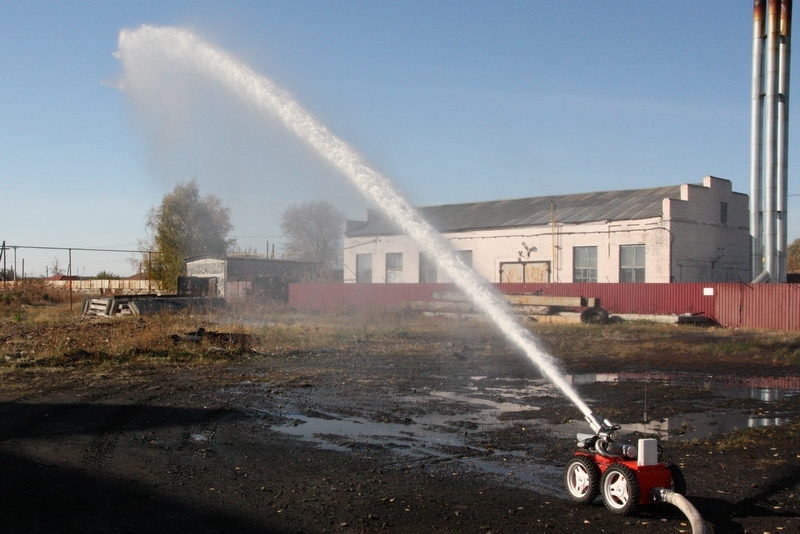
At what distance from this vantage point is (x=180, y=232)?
228 feet

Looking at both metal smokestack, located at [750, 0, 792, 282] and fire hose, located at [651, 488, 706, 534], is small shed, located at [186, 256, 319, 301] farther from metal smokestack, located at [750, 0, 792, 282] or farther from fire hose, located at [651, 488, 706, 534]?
fire hose, located at [651, 488, 706, 534]

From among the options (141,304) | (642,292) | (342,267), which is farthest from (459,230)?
(141,304)

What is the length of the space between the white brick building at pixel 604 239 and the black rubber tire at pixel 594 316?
24.4 ft

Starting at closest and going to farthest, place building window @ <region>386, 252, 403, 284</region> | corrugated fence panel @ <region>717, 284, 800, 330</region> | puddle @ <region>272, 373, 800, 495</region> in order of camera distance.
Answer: puddle @ <region>272, 373, 800, 495</region>, corrugated fence panel @ <region>717, 284, 800, 330</region>, building window @ <region>386, 252, 403, 284</region>

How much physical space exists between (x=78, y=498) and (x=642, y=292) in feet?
105

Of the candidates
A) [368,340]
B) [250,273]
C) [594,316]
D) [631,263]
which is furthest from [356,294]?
[368,340]

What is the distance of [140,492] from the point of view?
257 inches

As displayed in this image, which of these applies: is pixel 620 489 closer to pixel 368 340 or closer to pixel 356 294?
pixel 368 340

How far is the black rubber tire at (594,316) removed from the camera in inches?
1268

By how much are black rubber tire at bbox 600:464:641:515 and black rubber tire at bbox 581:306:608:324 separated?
27.0 m

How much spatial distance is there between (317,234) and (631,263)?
30.1 meters

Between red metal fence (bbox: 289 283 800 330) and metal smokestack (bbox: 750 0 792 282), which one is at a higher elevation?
metal smokestack (bbox: 750 0 792 282)

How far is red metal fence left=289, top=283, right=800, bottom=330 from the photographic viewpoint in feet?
97.5

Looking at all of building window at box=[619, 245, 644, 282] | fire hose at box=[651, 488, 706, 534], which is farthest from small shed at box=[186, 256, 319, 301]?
fire hose at box=[651, 488, 706, 534]
